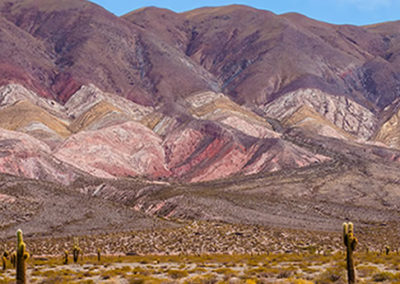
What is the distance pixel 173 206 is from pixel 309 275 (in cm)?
6262

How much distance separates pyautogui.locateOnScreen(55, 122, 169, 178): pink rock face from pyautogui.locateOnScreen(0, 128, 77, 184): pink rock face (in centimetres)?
909

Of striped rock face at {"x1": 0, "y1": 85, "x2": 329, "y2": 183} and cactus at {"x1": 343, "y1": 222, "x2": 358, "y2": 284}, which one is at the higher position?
striped rock face at {"x1": 0, "y1": 85, "x2": 329, "y2": 183}

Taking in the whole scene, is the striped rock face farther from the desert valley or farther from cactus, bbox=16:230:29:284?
cactus, bbox=16:230:29:284

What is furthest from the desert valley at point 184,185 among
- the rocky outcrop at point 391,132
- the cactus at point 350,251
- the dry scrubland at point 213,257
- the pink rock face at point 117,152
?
the cactus at point 350,251

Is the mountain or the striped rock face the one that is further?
the striped rock face

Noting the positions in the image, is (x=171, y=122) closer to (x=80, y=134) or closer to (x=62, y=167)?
(x=80, y=134)

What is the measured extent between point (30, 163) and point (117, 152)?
101 ft

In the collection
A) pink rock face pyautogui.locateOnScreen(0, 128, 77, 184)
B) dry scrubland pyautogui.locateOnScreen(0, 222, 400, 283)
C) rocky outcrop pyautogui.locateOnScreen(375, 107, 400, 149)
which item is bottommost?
dry scrubland pyautogui.locateOnScreen(0, 222, 400, 283)

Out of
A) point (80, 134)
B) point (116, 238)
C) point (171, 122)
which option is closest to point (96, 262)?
point (116, 238)

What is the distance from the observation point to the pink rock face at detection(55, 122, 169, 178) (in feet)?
426

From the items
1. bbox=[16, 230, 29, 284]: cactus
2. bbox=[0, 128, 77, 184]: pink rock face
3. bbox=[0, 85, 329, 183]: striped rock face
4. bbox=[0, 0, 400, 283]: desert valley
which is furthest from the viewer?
bbox=[0, 85, 329, 183]: striped rock face

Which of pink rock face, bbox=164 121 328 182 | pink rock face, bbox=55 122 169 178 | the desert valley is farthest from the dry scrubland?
pink rock face, bbox=55 122 169 178

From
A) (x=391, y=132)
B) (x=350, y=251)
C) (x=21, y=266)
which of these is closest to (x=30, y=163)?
(x=21, y=266)

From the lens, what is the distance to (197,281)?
26.1 metres
